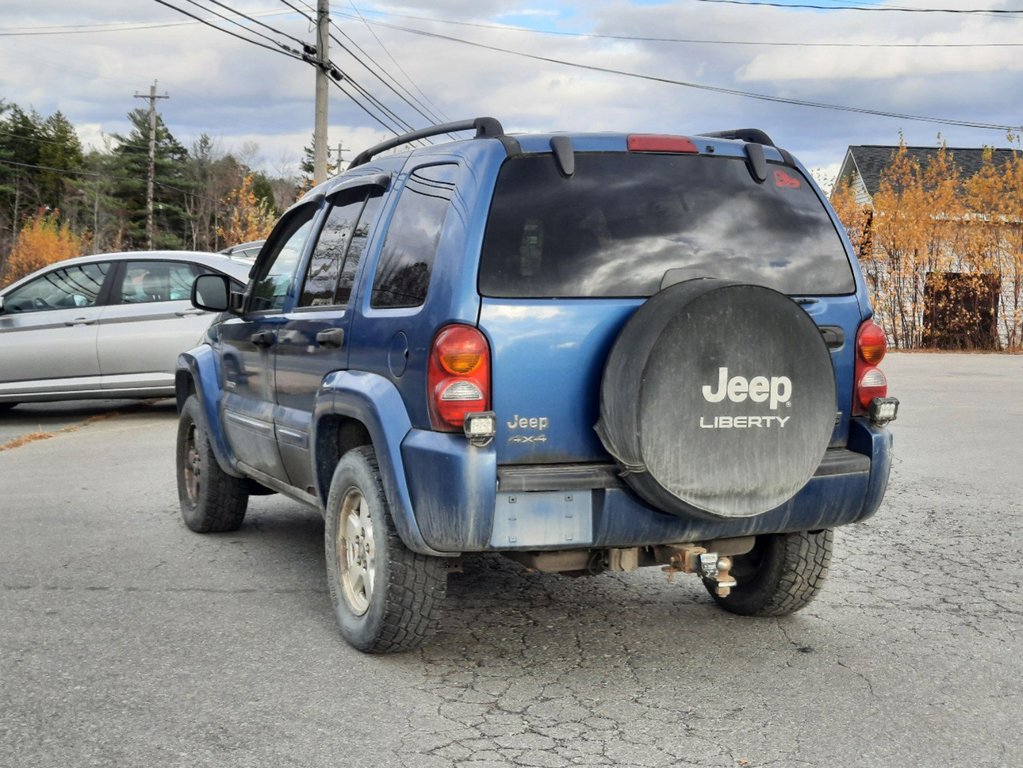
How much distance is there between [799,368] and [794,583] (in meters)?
1.29

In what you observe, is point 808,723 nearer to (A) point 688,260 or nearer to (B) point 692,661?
(B) point 692,661

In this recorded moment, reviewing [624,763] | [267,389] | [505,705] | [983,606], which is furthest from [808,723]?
[267,389]

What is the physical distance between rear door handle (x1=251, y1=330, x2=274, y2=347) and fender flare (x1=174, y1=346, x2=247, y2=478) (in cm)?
88

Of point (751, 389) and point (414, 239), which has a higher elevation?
point (414, 239)

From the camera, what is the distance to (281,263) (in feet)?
20.5

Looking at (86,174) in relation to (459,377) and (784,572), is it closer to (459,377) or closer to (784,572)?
(784,572)

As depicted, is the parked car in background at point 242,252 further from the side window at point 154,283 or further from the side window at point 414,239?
the side window at point 414,239

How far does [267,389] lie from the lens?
6004mm

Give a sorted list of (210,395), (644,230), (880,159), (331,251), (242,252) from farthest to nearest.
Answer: (880,159) → (242,252) → (210,395) → (331,251) → (644,230)

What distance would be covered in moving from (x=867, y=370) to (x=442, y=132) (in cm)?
199

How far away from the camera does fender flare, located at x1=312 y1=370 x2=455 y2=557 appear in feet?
14.3

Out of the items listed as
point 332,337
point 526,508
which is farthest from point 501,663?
point 332,337

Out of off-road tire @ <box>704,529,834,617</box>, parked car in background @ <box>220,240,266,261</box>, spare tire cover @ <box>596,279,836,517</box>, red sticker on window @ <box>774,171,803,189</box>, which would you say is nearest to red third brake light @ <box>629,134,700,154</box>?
red sticker on window @ <box>774,171,803,189</box>

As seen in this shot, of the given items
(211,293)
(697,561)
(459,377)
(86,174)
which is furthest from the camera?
Result: (86,174)
